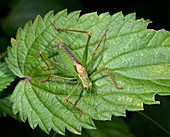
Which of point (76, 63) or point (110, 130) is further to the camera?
point (110, 130)

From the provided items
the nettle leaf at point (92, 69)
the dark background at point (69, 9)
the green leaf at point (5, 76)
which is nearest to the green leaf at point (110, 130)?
the nettle leaf at point (92, 69)

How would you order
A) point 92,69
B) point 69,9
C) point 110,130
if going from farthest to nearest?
point 69,9 < point 110,130 < point 92,69

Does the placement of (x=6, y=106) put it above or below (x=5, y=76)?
below

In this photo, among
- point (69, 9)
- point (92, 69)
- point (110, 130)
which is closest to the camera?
point (92, 69)

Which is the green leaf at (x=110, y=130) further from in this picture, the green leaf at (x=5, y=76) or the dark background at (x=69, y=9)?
the dark background at (x=69, y=9)

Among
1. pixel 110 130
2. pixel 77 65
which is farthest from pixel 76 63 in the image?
pixel 110 130

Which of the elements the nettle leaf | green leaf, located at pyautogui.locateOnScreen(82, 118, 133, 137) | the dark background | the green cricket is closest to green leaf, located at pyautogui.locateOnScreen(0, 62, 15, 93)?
the nettle leaf

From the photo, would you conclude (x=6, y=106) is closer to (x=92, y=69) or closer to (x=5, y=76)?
(x=5, y=76)
